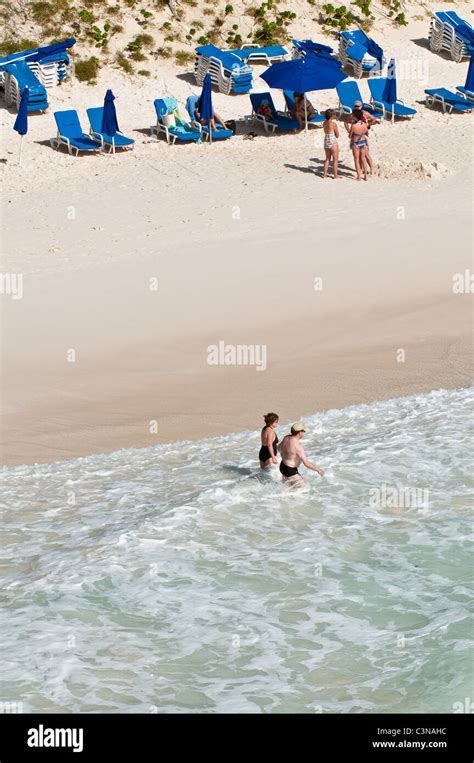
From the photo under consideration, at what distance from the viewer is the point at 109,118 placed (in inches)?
960

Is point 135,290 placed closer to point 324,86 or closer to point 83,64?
point 324,86

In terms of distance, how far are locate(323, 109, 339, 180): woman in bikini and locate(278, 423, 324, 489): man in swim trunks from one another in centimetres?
1143

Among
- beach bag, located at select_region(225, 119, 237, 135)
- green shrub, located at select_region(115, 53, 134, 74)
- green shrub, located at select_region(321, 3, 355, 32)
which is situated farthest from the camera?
green shrub, located at select_region(321, 3, 355, 32)

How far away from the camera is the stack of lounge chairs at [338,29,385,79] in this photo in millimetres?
29734

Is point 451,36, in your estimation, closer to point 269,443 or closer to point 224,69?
point 224,69

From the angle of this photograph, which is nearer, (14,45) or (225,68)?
(225,68)

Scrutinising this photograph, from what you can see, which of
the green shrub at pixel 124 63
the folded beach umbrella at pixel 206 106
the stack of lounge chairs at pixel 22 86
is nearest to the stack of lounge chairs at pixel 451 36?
the green shrub at pixel 124 63

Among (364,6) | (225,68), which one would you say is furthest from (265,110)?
(364,6)

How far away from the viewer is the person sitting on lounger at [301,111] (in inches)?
1025

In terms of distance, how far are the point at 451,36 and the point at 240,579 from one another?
2356 cm

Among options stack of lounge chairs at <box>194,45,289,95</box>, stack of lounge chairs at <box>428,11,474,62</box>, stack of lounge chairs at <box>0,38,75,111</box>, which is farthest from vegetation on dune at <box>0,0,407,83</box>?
stack of lounge chairs at <box>428,11,474,62</box>

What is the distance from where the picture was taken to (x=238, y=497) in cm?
1334

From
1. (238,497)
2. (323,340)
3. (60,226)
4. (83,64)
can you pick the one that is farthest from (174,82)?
(238,497)

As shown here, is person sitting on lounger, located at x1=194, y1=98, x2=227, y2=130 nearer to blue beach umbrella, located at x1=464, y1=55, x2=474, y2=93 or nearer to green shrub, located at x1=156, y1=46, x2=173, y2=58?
green shrub, located at x1=156, y1=46, x2=173, y2=58
